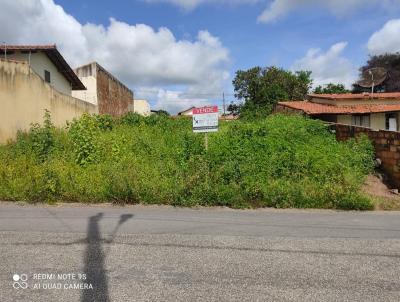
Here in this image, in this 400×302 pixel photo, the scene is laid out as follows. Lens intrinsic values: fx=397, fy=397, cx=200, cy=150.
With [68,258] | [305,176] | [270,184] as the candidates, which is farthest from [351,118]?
[68,258]

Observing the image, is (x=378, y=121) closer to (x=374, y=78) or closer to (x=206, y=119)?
(x=374, y=78)

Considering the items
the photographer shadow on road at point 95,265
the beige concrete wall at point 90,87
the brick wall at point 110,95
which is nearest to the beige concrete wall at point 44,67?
the beige concrete wall at point 90,87

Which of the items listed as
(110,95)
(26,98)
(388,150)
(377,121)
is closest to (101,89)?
(110,95)

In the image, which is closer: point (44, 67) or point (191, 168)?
point (191, 168)

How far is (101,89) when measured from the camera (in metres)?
26.8

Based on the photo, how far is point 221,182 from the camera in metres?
9.17

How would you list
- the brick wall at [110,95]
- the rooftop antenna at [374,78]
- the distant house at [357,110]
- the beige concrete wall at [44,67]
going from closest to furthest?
the beige concrete wall at [44,67], the distant house at [357,110], the rooftop antenna at [374,78], the brick wall at [110,95]

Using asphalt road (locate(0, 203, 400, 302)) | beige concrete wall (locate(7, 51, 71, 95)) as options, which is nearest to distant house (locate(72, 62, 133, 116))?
beige concrete wall (locate(7, 51, 71, 95))

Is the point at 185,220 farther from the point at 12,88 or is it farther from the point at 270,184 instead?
the point at 12,88

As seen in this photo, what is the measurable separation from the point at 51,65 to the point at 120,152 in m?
12.2

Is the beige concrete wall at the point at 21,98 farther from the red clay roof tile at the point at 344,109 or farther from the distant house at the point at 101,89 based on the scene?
the red clay roof tile at the point at 344,109

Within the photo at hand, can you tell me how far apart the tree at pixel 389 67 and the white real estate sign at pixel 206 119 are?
95.7 ft

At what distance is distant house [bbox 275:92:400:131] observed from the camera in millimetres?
20594

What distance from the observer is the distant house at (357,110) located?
67.6ft
